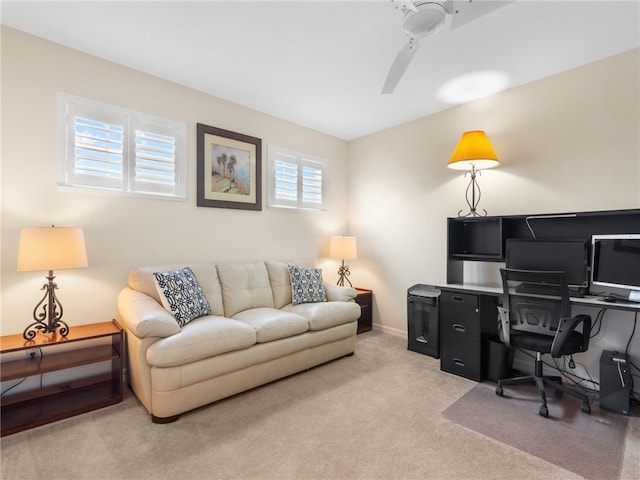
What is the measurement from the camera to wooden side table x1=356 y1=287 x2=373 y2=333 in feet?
14.2

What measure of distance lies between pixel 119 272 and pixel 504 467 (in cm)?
312

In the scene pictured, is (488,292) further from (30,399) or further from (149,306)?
(30,399)

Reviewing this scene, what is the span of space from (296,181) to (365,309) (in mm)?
1958

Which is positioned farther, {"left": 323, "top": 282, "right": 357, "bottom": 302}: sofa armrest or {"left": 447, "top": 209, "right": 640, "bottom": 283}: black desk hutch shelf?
{"left": 323, "top": 282, "right": 357, "bottom": 302}: sofa armrest

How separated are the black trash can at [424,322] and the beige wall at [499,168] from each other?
395 millimetres

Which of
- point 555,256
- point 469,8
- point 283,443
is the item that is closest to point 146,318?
point 283,443

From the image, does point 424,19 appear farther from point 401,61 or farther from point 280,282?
point 280,282

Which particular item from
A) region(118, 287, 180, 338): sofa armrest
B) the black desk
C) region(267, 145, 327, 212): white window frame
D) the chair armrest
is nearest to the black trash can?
the black desk

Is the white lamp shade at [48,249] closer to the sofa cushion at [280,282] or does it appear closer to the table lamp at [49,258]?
the table lamp at [49,258]

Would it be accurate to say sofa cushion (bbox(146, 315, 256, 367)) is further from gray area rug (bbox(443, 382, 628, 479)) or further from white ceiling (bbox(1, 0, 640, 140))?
white ceiling (bbox(1, 0, 640, 140))

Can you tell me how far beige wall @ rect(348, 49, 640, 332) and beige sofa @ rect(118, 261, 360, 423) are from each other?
1.12m

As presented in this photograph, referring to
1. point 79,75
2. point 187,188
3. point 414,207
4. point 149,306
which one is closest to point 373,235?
point 414,207

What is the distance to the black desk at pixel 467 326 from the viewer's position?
2891mm

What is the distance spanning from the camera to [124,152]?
2863 mm
